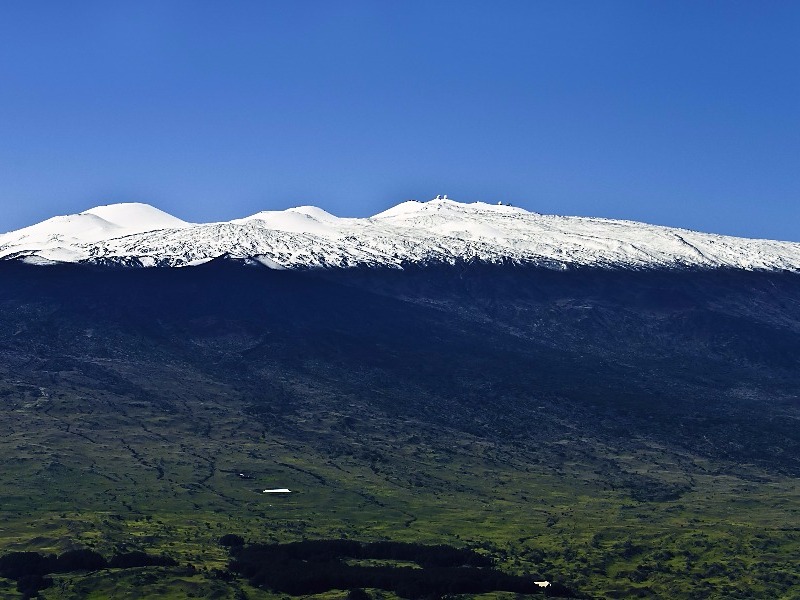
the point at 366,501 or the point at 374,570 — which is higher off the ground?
the point at 366,501

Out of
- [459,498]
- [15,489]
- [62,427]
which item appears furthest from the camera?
[62,427]

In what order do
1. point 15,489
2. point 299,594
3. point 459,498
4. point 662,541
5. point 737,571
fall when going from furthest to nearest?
point 459,498 → point 15,489 → point 662,541 → point 737,571 → point 299,594

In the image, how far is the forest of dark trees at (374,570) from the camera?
383 feet

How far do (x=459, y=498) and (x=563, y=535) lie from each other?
2580 centimetres

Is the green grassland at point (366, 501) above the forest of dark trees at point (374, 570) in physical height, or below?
above

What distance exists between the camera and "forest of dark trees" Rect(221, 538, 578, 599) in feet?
383

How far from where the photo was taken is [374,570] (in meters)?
122

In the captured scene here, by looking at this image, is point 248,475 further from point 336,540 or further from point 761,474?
point 761,474

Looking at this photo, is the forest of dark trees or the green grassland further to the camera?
the green grassland

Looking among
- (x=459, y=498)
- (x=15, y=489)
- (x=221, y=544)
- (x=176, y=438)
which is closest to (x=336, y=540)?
(x=221, y=544)

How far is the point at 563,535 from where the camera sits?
140500 millimetres

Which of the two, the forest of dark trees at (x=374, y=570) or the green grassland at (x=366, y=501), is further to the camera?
the green grassland at (x=366, y=501)

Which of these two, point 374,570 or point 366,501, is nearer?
point 374,570

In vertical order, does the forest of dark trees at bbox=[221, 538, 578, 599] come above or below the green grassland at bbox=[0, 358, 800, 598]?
below
